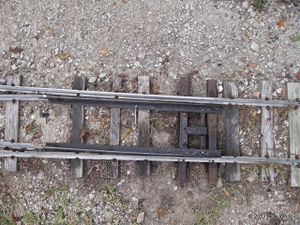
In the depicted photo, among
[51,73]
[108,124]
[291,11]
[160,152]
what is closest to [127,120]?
[108,124]

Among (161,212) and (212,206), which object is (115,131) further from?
(212,206)

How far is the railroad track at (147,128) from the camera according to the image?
157 inches

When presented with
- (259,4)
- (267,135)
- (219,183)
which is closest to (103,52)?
(259,4)

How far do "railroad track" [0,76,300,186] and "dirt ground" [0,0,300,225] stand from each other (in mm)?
140

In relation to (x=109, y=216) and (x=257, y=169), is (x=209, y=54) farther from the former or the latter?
(x=109, y=216)

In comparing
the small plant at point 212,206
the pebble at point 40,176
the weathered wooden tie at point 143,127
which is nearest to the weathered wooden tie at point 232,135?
the small plant at point 212,206

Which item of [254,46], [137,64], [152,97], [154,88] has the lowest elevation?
[152,97]

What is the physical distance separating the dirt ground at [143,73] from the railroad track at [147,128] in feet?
0.46

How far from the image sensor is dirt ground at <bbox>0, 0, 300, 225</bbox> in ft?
13.8

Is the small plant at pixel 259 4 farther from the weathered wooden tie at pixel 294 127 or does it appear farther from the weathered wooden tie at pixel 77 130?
the weathered wooden tie at pixel 77 130

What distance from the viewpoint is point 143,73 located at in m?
4.34

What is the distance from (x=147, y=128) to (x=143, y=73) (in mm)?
924

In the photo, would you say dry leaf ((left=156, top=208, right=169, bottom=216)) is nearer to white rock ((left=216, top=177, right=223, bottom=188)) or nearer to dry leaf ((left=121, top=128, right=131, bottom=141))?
white rock ((left=216, top=177, right=223, bottom=188))

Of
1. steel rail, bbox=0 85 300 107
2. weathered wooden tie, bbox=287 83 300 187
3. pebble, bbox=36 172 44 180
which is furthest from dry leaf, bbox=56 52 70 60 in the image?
weathered wooden tie, bbox=287 83 300 187
